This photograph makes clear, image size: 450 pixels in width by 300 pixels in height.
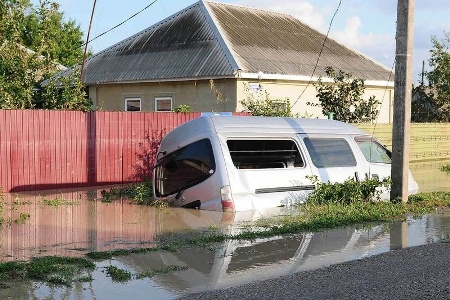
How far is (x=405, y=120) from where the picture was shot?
13.6 m

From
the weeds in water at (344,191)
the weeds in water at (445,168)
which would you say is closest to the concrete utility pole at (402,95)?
the weeds in water at (344,191)

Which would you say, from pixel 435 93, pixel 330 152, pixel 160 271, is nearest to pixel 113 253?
pixel 160 271

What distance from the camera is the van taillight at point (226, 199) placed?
12.6 metres

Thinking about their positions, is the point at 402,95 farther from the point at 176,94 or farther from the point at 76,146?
the point at 176,94

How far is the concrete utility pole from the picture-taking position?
13.5m

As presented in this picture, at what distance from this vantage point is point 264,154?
13.9m

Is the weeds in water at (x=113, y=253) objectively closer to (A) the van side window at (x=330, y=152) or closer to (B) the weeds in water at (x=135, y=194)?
(B) the weeds in water at (x=135, y=194)

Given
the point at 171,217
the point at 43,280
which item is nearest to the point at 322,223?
the point at 171,217

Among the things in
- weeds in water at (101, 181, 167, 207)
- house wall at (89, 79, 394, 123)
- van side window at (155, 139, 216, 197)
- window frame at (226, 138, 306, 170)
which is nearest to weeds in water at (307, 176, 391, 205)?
window frame at (226, 138, 306, 170)

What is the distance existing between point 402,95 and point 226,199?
402 centimetres

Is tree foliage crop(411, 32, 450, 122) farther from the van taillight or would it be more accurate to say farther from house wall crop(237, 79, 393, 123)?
the van taillight

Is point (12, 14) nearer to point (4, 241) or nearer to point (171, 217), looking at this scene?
point (171, 217)

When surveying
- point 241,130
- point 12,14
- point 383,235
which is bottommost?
point 383,235

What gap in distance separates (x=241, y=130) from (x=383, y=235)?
12.3 ft
